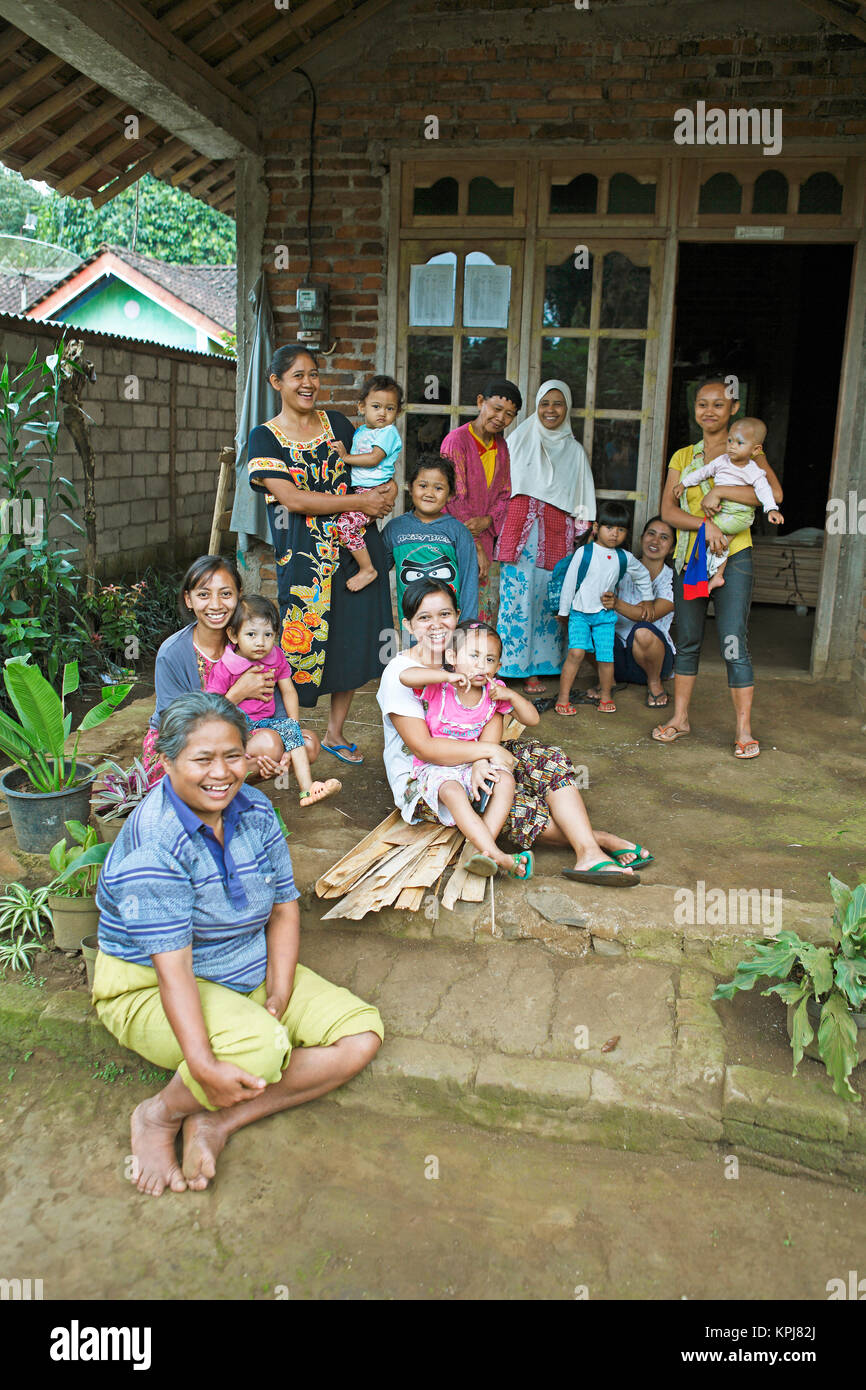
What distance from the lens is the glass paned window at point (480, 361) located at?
557 cm

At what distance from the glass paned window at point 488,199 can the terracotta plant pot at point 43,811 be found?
12.0 ft

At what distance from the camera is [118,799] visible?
331cm

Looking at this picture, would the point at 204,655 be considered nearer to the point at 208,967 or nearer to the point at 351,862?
the point at 351,862

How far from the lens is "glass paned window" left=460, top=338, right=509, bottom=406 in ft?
18.3

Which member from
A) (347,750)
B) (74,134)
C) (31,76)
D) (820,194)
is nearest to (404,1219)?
(347,750)

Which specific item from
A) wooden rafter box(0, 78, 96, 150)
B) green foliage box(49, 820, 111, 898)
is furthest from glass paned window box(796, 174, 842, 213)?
green foliage box(49, 820, 111, 898)

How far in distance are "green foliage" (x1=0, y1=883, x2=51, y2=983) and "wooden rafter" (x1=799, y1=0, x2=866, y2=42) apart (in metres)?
5.12

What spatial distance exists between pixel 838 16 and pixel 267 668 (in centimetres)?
415

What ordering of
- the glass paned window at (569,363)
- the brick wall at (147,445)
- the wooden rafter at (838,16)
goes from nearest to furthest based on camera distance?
the wooden rafter at (838,16)
the glass paned window at (569,363)
the brick wall at (147,445)

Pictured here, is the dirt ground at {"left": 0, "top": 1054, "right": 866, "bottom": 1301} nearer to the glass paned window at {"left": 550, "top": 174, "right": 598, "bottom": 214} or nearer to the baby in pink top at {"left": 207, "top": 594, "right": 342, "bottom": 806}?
the baby in pink top at {"left": 207, "top": 594, "right": 342, "bottom": 806}

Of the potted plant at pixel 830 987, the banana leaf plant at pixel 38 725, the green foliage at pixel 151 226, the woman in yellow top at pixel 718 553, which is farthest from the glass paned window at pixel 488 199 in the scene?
the green foliage at pixel 151 226

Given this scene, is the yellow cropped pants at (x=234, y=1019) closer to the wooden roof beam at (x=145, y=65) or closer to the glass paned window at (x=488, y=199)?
the wooden roof beam at (x=145, y=65)
